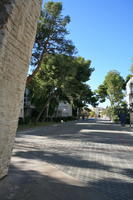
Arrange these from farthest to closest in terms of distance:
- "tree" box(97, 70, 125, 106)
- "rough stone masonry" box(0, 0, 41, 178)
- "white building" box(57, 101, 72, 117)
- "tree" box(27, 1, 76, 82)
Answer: "white building" box(57, 101, 72, 117) < "tree" box(97, 70, 125, 106) < "tree" box(27, 1, 76, 82) < "rough stone masonry" box(0, 0, 41, 178)

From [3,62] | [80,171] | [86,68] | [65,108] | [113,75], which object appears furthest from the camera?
[65,108]

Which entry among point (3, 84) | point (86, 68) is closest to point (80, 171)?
point (3, 84)

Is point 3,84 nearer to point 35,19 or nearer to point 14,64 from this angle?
point 14,64

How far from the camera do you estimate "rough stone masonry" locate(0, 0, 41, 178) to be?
3.72 meters

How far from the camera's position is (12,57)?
4.14m

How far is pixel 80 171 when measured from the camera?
647 centimetres

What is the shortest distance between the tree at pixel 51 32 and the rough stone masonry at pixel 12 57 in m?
17.8

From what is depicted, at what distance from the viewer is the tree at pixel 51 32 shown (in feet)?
72.8

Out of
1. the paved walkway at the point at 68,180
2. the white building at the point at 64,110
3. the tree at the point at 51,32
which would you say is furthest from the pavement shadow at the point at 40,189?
the white building at the point at 64,110

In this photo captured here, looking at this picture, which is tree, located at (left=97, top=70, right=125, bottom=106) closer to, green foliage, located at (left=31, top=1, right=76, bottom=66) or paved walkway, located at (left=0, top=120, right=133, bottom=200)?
green foliage, located at (left=31, top=1, right=76, bottom=66)

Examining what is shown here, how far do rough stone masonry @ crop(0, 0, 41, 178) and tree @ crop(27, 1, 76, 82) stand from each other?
17.8 meters

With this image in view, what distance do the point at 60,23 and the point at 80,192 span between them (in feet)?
68.3

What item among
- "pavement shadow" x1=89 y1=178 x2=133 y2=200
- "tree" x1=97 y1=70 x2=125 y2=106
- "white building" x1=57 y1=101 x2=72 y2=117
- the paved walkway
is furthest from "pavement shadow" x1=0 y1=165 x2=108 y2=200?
"white building" x1=57 y1=101 x2=72 y2=117

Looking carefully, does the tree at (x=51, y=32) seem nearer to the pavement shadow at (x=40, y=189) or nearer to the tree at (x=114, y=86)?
the pavement shadow at (x=40, y=189)
